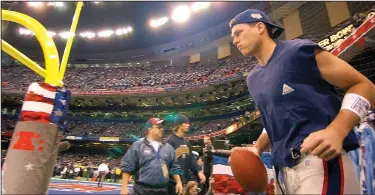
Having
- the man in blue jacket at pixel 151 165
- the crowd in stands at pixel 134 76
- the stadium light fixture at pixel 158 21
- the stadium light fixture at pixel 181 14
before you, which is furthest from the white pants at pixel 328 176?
the stadium light fixture at pixel 158 21

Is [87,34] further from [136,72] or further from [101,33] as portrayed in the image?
[136,72]

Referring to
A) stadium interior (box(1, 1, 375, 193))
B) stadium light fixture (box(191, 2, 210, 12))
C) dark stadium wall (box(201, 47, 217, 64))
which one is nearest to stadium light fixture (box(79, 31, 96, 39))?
stadium interior (box(1, 1, 375, 193))

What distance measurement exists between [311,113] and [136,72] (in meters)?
34.9

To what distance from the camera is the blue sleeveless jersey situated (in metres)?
1.51

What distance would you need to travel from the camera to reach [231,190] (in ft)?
21.1

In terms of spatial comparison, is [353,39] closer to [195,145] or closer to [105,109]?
[195,145]

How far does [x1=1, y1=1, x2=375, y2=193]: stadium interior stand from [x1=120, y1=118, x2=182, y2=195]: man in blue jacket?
17915 millimetres

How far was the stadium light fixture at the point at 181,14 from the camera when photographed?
99.6 ft

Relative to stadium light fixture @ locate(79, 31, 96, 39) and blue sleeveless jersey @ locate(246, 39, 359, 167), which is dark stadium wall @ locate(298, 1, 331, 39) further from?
stadium light fixture @ locate(79, 31, 96, 39)

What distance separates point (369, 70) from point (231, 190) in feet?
25.1

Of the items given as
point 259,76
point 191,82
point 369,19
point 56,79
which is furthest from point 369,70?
point 191,82

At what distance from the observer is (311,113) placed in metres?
1.51

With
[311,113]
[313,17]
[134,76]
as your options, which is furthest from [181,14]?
[311,113]

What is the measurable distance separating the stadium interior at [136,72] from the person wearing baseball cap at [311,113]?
2082cm
